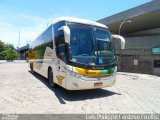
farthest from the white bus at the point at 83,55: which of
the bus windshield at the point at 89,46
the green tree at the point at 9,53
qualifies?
the green tree at the point at 9,53

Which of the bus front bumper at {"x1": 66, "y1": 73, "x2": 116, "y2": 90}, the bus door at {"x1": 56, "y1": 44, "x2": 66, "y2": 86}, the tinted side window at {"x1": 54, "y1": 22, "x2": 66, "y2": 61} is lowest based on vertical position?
the bus front bumper at {"x1": 66, "y1": 73, "x2": 116, "y2": 90}

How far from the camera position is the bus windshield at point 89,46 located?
7633mm

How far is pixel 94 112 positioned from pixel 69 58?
8.00 ft

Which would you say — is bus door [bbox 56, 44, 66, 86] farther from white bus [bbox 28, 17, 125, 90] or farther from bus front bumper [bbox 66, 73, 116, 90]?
bus front bumper [bbox 66, 73, 116, 90]

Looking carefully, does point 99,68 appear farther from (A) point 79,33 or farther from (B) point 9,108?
(B) point 9,108

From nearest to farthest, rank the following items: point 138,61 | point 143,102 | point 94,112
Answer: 1. point 94,112
2. point 143,102
3. point 138,61

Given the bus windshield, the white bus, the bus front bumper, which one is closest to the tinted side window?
the white bus

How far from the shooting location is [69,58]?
294 inches

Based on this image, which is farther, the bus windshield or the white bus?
the bus windshield

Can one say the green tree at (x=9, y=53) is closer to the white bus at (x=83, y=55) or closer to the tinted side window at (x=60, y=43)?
the tinted side window at (x=60, y=43)

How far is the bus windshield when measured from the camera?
25.0 feet

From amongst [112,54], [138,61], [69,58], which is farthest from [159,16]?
[69,58]

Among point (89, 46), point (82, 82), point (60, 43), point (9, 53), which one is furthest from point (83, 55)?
point (9, 53)

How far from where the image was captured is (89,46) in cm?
794
